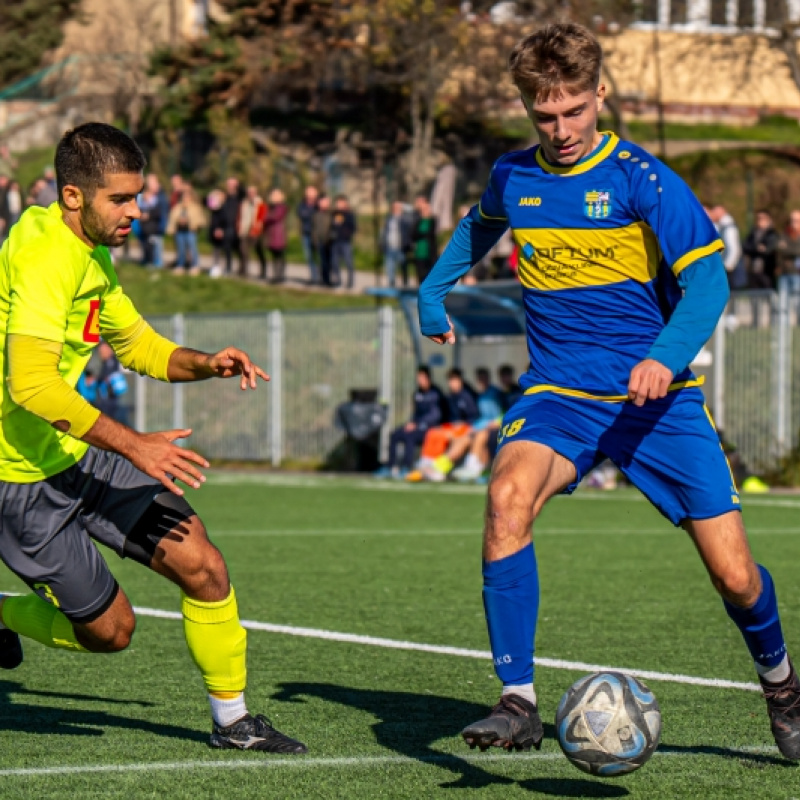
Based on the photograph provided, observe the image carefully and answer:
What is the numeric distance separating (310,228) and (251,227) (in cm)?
189

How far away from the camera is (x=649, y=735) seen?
17.3 ft

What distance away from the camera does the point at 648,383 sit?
5.26 m

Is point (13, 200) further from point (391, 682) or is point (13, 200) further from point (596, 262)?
point (596, 262)

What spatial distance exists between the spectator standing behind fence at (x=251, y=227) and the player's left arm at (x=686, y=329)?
28.4 metres

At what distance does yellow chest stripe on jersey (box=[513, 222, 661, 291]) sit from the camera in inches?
228

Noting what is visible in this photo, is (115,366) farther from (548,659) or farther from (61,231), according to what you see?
(61,231)

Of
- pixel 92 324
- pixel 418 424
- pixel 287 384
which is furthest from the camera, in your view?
pixel 287 384

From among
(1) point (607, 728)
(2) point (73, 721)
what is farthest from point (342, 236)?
(1) point (607, 728)

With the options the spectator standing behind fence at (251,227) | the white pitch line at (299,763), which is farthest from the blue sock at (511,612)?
the spectator standing behind fence at (251,227)

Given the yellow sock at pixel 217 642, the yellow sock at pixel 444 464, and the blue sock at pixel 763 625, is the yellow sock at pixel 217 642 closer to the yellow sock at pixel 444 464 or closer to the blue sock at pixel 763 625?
the blue sock at pixel 763 625

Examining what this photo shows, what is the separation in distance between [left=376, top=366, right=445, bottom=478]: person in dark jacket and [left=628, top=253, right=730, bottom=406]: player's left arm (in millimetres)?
17128

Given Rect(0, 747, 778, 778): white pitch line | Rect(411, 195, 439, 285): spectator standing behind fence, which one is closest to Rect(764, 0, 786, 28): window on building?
Rect(411, 195, 439, 285): spectator standing behind fence

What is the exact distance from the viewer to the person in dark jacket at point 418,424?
22781mm

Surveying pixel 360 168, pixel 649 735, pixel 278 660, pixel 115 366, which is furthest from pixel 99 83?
pixel 649 735
